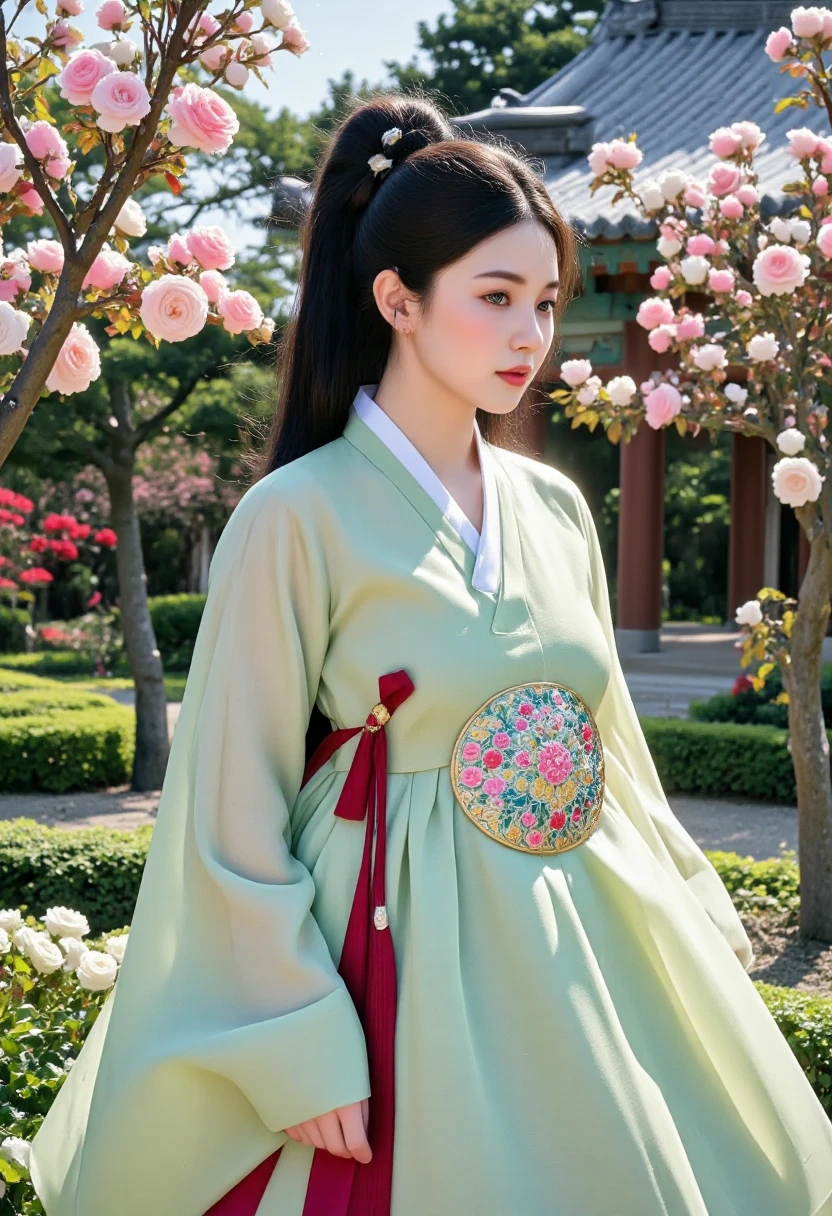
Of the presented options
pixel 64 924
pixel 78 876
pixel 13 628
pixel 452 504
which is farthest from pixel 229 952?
pixel 13 628

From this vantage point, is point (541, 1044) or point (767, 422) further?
point (767, 422)

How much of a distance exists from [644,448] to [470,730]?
384 inches

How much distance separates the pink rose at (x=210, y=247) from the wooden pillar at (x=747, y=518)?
13.3 metres

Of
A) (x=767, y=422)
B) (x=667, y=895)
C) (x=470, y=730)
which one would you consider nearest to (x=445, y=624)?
(x=470, y=730)

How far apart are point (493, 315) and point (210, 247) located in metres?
0.94

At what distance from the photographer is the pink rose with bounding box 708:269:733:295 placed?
419cm

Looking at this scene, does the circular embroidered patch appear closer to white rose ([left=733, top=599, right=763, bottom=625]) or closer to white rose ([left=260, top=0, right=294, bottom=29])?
white rose ([left=260, top=0, right=294, bottom=29])

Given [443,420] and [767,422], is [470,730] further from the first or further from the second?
[767,422]

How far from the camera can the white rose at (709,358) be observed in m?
4.25

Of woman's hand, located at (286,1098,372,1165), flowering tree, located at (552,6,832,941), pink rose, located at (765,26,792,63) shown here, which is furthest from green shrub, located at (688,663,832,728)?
woman's hand, located at (286,1098,372,1165)

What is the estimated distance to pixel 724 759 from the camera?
7.53m

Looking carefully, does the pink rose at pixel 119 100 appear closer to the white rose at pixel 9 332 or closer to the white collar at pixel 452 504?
the white rose at pixel 9 332

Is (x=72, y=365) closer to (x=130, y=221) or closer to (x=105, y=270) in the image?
(x=105, y=270)

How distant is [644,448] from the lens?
11172mm
